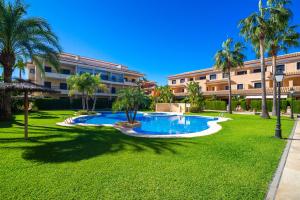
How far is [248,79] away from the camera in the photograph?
39.0 meters

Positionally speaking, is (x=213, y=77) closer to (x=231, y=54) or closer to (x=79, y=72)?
(x=231, y=54)

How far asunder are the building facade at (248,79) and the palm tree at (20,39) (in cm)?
3373

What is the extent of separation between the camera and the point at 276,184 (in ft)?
15.5

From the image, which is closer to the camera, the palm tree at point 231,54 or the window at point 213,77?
the palm tree at point 231,54

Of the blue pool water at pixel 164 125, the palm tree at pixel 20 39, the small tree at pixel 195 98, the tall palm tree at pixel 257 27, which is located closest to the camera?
the palm tree at pixel 20 39

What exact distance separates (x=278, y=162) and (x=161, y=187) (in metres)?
4.69

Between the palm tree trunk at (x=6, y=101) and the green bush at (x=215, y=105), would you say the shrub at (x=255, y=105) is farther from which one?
the palm tree trunk at (x=6, y=101)

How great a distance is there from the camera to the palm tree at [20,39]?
13.1m

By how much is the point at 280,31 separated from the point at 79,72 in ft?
127

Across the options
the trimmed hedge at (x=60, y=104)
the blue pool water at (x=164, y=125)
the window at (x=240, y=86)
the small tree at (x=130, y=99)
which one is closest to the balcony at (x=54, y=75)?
the trimmed hedge at (x=60, y=104)

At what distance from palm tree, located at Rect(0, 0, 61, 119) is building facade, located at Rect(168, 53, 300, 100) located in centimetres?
3373

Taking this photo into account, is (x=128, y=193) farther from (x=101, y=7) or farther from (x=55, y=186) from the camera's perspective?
(x=101, y=7)

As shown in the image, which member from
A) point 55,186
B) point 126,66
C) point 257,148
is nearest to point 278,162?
point 257,148

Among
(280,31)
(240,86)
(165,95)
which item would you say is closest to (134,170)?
(280,31)
